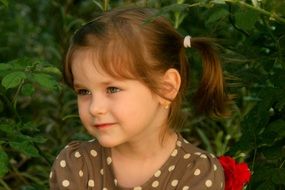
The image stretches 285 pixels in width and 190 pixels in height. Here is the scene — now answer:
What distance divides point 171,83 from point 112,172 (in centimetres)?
36

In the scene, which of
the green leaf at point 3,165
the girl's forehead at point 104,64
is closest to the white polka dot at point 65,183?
the green leaf at point 3,165

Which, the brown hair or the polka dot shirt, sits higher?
the brown hair

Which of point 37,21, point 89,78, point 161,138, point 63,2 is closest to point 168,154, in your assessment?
point 161,138

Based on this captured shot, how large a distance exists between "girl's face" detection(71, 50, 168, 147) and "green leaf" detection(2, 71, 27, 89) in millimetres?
263

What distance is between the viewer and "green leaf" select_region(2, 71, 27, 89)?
2582 mm

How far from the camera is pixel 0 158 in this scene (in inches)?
106

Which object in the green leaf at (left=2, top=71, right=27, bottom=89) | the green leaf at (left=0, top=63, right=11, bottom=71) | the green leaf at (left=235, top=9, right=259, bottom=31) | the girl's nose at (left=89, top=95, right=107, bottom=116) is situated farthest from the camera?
the green leaf at (left=0, top=63, right=11, bottom=71)

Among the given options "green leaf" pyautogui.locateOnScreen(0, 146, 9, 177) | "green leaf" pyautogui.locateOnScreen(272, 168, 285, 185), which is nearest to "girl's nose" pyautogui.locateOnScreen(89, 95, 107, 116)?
"green leaf" pyautogui.locateOnScreen(0, 146, 9, 177)

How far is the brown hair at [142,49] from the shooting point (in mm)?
2355

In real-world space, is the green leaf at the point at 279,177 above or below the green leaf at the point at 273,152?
below

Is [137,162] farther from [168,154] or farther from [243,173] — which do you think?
[243,173]

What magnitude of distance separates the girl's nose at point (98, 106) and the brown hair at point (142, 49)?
0.28 ft

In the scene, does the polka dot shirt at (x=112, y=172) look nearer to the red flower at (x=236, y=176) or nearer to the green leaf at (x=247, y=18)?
the red flower at (x=236, y=176)

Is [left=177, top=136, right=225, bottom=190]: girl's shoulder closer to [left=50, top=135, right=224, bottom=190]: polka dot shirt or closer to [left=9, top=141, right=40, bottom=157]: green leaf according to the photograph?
[left=50, top=135, right=224, bottom=190]: polka dot shirt
